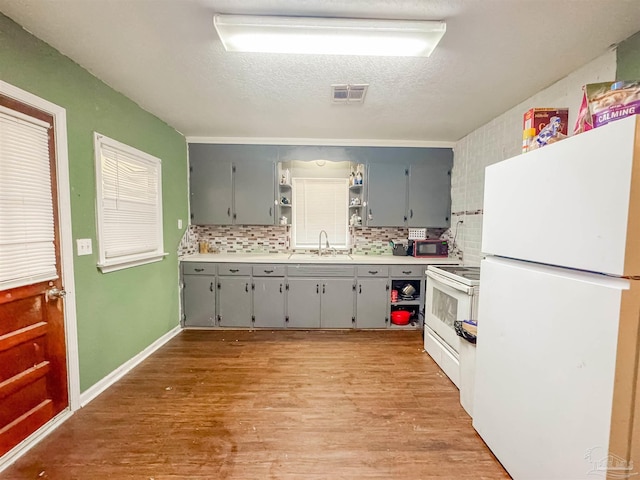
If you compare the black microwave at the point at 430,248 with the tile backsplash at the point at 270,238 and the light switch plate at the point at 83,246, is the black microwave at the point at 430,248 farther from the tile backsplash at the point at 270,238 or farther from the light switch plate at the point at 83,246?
the light switch plate at the point at 83,246

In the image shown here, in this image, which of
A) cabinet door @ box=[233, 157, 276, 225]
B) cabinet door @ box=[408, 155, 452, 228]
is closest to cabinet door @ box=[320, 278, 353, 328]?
cabinet door @ box=[233, 157, 276, 225]

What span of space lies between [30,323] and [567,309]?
275cm

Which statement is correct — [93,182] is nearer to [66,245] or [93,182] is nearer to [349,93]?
[66,245]

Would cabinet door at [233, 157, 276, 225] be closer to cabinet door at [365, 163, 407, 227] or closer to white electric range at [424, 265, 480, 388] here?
cabinet door at [365, 163, 407, 227]

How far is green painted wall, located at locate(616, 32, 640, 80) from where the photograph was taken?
1.47 m

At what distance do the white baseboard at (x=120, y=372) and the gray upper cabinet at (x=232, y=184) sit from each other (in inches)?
58.1

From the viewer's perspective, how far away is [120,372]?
2.24 metres

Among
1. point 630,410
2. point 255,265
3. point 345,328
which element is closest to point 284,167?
point 255,265

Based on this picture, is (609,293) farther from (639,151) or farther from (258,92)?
(258,92)

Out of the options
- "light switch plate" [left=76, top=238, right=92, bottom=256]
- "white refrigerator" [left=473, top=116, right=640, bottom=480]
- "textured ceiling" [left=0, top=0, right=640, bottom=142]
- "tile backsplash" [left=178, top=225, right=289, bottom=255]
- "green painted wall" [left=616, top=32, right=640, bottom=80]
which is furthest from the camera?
"tile backsplash" [left=178, top=225, right=289, bottom=255]

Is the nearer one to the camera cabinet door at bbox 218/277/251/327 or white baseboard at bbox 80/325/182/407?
white baseboard at bbox 80/325/182/407

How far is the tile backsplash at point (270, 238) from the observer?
3.73 m

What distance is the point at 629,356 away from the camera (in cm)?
86

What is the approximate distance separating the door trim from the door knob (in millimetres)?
49
